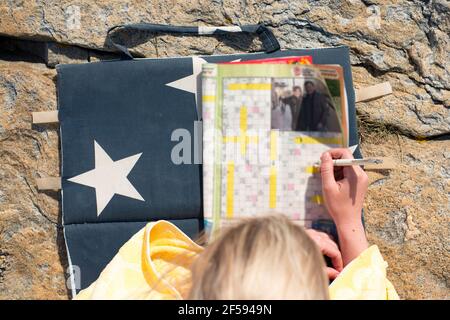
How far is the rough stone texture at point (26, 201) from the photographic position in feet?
4.24

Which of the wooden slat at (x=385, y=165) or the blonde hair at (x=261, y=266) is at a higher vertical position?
the wooden slat at (x=385, y=165)

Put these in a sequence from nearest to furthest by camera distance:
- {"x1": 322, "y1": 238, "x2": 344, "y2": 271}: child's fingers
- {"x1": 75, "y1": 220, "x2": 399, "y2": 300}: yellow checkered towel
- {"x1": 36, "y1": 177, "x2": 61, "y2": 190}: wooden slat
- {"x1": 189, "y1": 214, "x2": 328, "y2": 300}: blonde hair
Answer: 1. {"x1": 189, "y1": 214, "x2": 328, "y2": 300}: blonde hair
2. {"x1": 75, "y1": 220, "x2": 399, "y2": 300}: yellow checkered towel
3. {"x1": 322, "y1": 238, "x2": 344, "y2": 271}: child's fingers
4. {"x1": 36, "y1": 177, "x2": 61, "y2": 190}: wooden slat

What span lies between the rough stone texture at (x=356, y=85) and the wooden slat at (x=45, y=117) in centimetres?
2

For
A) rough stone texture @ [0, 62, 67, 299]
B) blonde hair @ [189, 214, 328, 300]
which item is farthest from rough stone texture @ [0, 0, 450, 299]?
blonde hair @ [189, 214, 328, 300]

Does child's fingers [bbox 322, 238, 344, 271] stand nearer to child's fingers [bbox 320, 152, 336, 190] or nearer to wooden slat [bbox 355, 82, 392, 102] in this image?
child's fingers [bbox 320, 152, 336, 190]

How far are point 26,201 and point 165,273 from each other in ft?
1.48

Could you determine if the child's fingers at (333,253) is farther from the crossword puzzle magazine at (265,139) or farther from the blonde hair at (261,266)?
the blonde hair at (261,266)

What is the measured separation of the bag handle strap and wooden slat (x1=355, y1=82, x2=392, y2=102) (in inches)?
8.4

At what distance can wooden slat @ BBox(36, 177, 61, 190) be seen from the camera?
4.17 feet

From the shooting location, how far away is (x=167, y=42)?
4.30 ft

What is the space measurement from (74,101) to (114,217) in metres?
0.27

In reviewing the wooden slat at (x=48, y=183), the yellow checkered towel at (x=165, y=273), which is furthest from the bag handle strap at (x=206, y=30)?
the yellow checkered towel at (x=165, y=273)

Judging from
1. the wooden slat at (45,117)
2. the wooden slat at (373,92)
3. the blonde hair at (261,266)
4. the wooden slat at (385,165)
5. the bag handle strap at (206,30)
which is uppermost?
the bag handle strap at (206,30)

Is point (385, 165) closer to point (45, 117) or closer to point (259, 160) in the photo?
point (259, 160)
